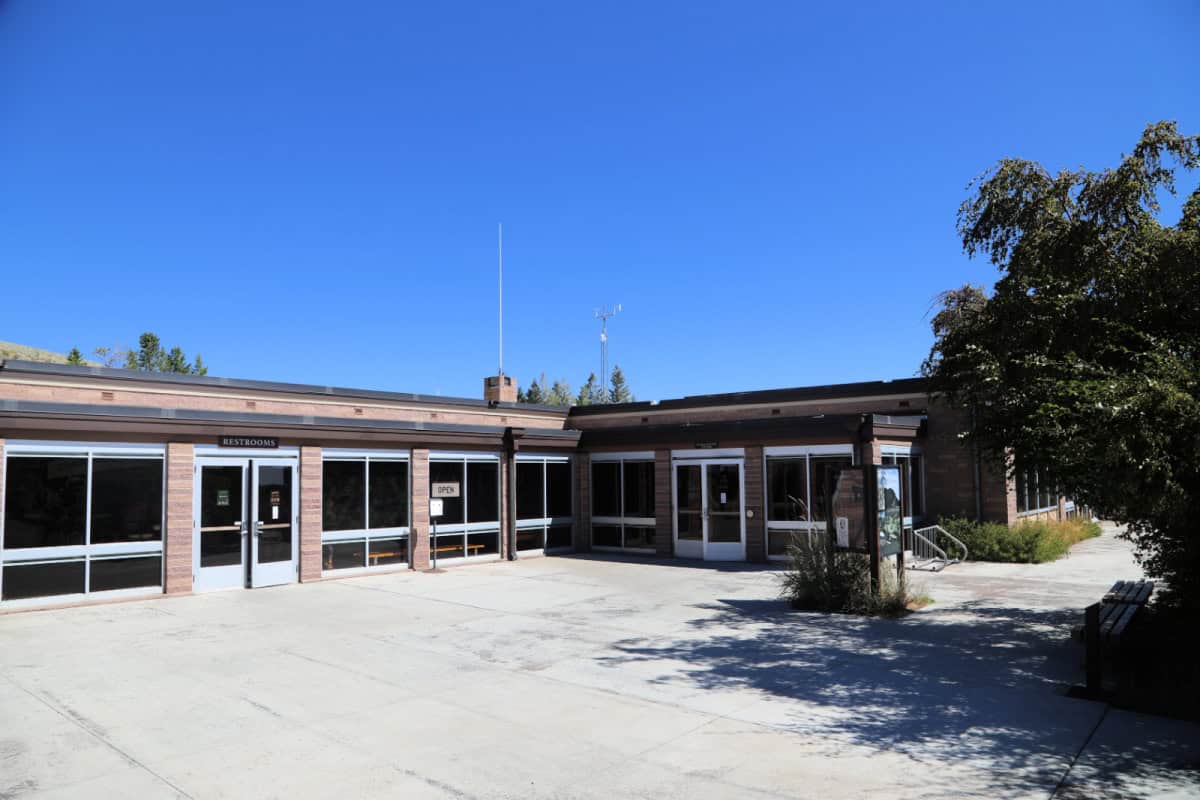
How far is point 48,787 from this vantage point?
566cm

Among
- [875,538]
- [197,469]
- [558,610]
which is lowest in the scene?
[558,610]

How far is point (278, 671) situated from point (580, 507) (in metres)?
14.0

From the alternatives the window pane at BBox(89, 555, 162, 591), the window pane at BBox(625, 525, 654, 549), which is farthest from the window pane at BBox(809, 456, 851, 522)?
the window pane at BBox(89, 555, 162, 591)

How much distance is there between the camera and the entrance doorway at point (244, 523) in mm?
14914

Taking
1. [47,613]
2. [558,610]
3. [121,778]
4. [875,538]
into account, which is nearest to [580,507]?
[558,610]

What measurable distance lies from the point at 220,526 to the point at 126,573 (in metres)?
1.73

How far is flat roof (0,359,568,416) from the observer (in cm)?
1350

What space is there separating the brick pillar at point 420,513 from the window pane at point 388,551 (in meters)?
0.18

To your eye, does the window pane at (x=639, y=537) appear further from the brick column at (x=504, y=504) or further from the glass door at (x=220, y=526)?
the glass door at (x=220, y=526)

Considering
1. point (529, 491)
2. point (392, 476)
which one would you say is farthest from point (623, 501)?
point (392, 476)

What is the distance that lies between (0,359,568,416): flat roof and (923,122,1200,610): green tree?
12411 mm

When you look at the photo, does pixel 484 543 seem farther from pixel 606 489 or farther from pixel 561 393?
pixel 561 393

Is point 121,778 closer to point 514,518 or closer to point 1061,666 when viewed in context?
point 1061,666

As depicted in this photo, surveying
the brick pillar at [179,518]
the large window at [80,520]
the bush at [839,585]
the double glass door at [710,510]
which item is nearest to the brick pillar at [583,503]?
the double glass door at [710,510]
